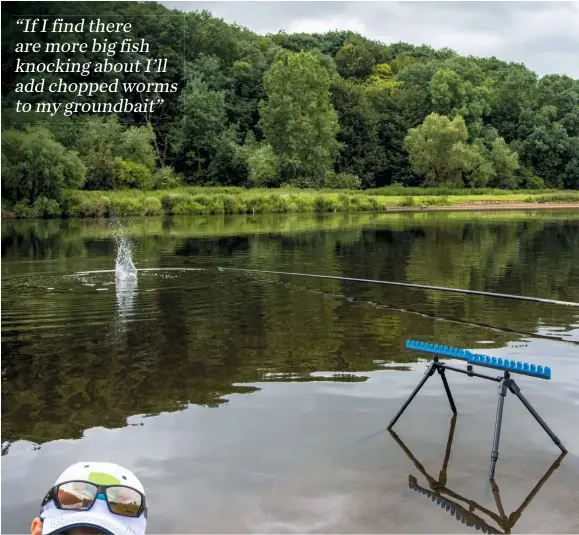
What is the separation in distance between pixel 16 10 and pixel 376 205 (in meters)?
30.1

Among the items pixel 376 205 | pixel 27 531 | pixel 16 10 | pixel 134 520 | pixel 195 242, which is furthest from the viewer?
pixel 376 205

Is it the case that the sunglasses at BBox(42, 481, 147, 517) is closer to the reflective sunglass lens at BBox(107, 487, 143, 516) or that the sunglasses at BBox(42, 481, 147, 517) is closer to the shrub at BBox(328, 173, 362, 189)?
the reflective sunglass lens at BBox(107, 487, 143, 516)

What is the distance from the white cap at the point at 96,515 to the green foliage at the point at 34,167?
4688cm

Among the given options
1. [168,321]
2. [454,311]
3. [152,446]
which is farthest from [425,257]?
[152,446]

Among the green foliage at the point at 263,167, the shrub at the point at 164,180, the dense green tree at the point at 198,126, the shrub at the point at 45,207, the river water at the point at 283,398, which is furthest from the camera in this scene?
the dense green tree at the point at 198,126

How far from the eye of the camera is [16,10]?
167 ft

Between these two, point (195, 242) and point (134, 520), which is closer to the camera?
point (134, 520)

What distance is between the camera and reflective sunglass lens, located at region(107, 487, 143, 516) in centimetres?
233

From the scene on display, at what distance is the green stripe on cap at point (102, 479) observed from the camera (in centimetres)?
235

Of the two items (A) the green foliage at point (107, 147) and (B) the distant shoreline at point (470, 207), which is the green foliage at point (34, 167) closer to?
(B) the distant shoreline at point (470, 207)

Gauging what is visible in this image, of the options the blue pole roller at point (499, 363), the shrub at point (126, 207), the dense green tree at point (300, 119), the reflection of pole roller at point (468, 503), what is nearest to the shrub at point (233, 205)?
the shrub at point (126, 207)

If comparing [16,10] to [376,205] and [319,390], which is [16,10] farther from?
[319,390]

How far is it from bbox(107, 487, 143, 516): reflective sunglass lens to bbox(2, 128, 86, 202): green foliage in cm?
4694

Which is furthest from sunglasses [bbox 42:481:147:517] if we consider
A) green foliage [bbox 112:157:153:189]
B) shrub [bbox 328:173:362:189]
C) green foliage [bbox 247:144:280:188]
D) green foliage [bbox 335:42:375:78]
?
green foliage [bbox 335:42:375:78]
